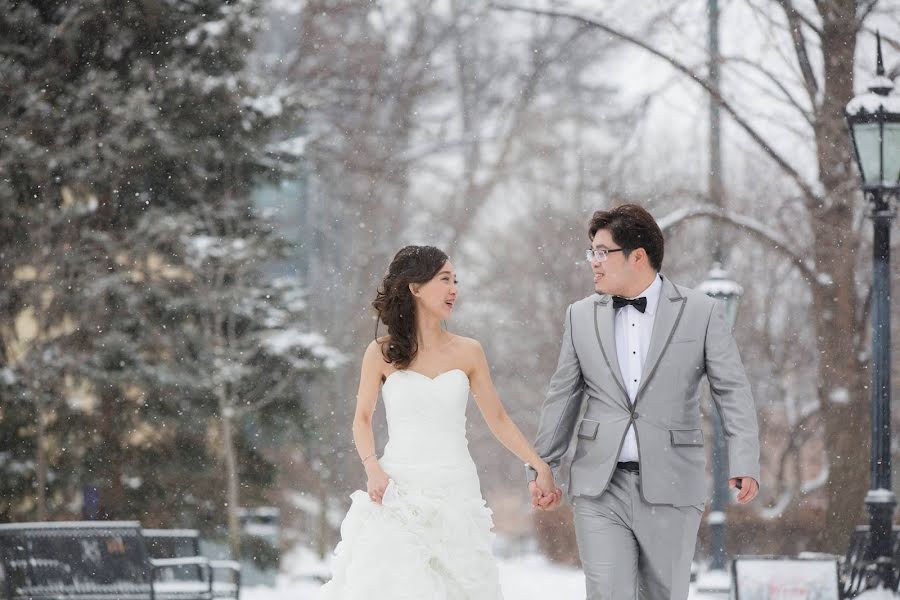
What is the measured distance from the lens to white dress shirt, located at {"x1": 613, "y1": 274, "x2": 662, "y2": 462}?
5480 mm

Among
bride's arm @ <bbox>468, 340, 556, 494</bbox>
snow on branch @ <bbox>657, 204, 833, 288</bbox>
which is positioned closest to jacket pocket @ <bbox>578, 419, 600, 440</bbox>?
bride's arm @ <bbox>468, 340, 556, 494</bbox>

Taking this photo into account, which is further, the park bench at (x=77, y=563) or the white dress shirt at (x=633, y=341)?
the park bench at (x=77, y=563)

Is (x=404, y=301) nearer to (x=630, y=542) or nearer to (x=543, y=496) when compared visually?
(x=543, y=496)

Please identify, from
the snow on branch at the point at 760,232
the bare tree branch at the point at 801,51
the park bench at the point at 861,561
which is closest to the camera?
the park bench at the point at 861,561

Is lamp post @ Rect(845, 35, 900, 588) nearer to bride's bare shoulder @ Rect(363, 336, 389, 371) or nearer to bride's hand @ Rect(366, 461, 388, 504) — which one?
bride's bare shoulder @ Rect(363, 336, 389, 371)

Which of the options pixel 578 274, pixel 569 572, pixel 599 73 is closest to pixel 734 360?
pixel 569 572

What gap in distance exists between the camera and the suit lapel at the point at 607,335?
552cm

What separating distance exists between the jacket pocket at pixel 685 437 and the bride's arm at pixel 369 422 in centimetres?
124

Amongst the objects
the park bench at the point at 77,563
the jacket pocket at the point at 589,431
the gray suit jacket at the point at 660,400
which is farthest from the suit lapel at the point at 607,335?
the park bench at the point at 77,563

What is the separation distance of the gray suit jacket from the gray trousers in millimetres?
82

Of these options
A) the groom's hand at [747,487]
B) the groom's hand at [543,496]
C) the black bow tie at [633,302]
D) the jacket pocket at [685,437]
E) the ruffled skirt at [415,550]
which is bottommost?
the ruffled skirt at [415,550]

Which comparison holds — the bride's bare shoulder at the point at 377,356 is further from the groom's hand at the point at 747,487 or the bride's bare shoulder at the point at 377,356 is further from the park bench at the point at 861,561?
the park bench at the point at 861,561

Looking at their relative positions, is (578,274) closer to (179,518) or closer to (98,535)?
(179,518)

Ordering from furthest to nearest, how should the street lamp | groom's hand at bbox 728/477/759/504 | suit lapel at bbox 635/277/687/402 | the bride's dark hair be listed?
the street lamp
the bride's dark hair
suit lapel at bbox 635/277/687/402
groom's hand at bbox 728/477/759/504
